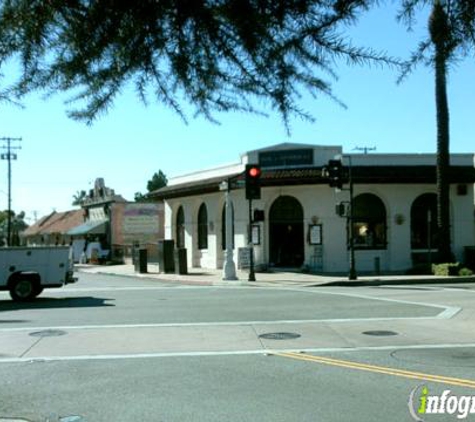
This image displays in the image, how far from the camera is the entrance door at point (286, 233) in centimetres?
3359

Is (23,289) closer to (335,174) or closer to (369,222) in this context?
(335,174)

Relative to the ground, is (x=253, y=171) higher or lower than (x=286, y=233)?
higher

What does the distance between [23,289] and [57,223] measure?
193 ft

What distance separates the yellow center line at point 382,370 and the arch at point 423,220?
24077mm

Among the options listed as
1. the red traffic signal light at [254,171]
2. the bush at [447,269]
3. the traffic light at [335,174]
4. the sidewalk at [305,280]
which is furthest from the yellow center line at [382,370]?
the bush at [447,269]

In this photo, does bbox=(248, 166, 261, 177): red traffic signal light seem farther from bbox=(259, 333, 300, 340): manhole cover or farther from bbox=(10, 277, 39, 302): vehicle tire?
bbox=(259, 333, 300, 340): manhole cover

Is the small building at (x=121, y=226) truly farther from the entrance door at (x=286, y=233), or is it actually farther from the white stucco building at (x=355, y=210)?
the white stucco building at (x=355, y=210)

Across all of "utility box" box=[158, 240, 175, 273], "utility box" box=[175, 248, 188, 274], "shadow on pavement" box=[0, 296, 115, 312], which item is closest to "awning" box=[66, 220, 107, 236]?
"utility box" box=[158, 240, 175, 273]

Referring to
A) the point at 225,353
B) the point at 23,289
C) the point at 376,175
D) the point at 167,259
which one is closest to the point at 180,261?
the point at 167,259

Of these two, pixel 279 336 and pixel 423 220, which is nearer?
pixel 279 336

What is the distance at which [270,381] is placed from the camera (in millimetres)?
8500

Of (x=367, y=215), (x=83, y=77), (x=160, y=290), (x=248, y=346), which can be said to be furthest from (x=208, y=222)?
(x=83, y=77)

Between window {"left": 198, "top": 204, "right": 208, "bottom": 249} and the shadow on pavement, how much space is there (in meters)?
17.3

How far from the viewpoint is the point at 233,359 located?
33.2 ft
